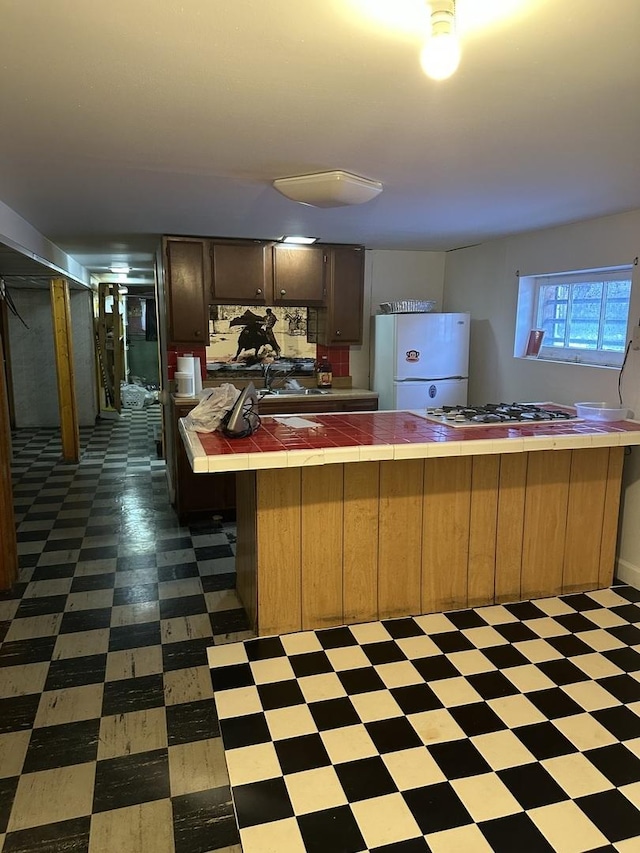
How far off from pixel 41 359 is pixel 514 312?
6.13 metres

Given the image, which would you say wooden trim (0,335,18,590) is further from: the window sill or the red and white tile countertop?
the window sill

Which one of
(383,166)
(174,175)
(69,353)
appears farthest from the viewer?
(69,353)

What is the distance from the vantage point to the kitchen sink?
15.0 ft

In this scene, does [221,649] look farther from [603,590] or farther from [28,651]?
[603,590]

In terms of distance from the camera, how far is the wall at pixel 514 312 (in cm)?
330

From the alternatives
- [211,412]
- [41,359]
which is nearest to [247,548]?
[211,412]

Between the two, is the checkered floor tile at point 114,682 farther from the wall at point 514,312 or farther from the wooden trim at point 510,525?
the wall at point 514,312

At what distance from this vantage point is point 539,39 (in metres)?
1.36

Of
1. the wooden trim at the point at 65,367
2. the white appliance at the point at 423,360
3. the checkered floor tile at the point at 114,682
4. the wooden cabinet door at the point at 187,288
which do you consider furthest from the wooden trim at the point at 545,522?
the wooden trim at the point at 65,367

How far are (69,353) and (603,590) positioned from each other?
5.38m

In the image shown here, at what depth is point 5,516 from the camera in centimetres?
319

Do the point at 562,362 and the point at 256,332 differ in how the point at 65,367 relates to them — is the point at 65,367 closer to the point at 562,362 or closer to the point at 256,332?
the point at 256,332

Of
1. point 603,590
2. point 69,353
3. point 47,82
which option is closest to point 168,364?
point 69,353

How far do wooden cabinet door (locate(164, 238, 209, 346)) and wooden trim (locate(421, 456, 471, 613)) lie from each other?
2.41 metres
